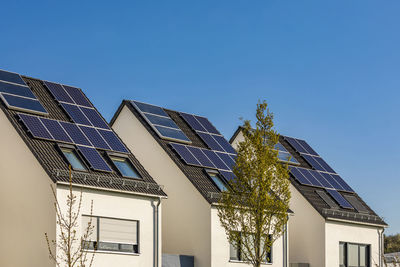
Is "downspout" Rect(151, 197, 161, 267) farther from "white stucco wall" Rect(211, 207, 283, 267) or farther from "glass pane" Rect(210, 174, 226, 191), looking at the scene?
"glass pane" Rect(210, 174, 226, 191)

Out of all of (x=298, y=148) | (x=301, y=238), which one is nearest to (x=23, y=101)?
(x=301, y=238)

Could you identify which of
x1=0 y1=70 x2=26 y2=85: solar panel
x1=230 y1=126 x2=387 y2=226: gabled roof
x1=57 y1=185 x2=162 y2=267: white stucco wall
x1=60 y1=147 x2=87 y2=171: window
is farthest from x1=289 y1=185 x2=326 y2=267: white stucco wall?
x1=0 y1=70 x2=26 y2=85: solar panel

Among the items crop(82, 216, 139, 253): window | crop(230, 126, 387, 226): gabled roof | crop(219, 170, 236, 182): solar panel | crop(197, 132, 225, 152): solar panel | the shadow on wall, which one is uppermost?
crop(197, 132, 225, 152): solar panel

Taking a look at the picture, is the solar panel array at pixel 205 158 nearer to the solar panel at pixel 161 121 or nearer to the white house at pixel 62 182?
the solar panel at pixel 161 121

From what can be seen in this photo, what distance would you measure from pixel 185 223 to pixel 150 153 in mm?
3804

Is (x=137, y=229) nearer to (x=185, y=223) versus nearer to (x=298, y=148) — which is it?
(x=185, y=223)

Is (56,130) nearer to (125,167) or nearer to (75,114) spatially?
(75,114)

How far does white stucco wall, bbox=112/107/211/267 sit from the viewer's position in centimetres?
3075

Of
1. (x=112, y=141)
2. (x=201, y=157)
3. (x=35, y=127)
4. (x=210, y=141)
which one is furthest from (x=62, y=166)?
(x=210, y=141)

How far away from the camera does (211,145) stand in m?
35.5

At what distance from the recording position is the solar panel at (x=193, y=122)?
36.5 metres

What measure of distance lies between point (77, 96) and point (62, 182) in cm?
820

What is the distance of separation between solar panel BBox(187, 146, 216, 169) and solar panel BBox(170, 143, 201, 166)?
0.26 metres

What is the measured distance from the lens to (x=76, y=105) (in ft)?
101
